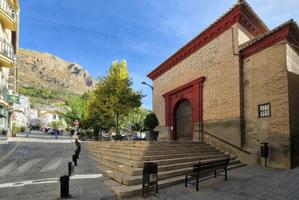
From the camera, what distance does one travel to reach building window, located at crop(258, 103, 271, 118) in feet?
39.1

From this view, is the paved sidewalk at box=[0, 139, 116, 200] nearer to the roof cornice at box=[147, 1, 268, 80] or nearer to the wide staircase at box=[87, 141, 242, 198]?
the wide staircase at box=[87, 141, 242, 198]

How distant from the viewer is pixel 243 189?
768 centimetres

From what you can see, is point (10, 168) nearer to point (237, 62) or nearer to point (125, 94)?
point (237, 62)

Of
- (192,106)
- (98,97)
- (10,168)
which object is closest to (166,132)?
(192,106)

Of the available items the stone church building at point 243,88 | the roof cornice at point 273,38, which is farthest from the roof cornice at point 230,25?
the roof cornice at point 273,38

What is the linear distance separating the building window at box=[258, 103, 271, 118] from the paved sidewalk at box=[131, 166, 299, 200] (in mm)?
3068

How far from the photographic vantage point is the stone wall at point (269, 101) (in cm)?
1112

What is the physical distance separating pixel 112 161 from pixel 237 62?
8.33 meters

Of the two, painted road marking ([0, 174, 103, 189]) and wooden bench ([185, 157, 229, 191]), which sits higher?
wooden bench ([185, 157, 229, 191])

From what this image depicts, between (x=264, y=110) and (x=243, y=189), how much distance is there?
568 centimetres

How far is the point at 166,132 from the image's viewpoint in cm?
2100

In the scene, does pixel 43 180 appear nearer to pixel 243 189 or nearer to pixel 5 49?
pixel 243 189

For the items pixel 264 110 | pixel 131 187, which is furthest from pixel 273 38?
pixel 131 187

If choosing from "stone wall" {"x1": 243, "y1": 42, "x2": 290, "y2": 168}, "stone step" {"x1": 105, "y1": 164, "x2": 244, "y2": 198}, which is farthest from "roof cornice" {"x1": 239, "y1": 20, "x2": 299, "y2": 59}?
"stone step" {"x1": 105, "y1": 164, "x2": 244, "y2": 198}
